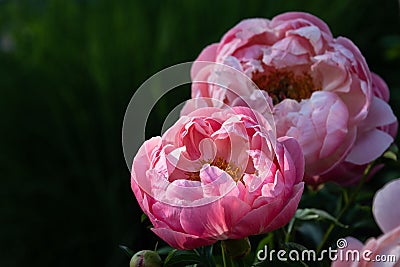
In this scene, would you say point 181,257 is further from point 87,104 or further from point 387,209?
point 87,104

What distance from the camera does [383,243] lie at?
1.08 feet

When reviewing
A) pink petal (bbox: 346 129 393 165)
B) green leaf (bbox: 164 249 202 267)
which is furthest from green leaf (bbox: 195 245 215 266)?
pink petal (bbox: 346 129 393 165)

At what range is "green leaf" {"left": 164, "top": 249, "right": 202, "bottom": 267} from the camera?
459 mm

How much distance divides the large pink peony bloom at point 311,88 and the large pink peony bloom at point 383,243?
0.43 ft

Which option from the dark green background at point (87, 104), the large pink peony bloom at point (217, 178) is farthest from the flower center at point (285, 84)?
the dark green background at point (87, 104)

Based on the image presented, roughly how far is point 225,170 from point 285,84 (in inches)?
5.5

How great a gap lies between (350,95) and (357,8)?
1191 millimetres

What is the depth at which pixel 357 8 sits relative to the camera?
65.8 inches

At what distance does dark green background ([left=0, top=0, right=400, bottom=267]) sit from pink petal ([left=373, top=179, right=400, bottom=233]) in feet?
3.37

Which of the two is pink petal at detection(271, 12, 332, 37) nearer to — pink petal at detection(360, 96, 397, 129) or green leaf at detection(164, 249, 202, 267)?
pink petal at detection(360, 96, 397, 129)

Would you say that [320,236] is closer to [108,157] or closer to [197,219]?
[197,219]

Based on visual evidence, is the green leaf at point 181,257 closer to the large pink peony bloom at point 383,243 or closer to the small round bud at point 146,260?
the small round bud at point 146,260

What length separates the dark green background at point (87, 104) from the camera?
1434mm

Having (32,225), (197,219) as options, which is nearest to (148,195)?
(197,219)
